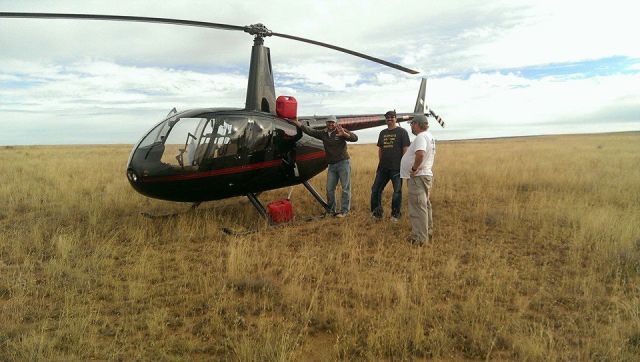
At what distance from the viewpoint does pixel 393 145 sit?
25.9ft

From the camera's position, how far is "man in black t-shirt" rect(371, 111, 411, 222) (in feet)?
25.7

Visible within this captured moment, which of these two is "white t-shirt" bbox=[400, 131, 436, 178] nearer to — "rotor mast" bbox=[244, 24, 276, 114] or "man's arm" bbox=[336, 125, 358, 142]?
"man's arm" bbox=[336, 125, 358, 142]

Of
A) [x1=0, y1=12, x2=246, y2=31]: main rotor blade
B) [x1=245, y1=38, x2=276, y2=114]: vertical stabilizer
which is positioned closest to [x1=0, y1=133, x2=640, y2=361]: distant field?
[x1=245, y1=38, x2=276, y2=114]: vertical stabilizer

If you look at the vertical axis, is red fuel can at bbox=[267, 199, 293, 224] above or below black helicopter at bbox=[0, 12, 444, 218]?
below

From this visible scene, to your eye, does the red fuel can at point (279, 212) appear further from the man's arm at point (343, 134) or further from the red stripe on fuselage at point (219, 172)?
the man's arm at point (343, 134)

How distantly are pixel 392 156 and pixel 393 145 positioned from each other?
23cm

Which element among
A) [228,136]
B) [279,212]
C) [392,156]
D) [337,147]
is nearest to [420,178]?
[392,156]

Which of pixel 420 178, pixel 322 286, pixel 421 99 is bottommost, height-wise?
pixel 322 286

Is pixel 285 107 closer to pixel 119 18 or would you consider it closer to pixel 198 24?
pixel 198 24

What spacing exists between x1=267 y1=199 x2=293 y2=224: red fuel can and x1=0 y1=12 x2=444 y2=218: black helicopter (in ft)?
0.58

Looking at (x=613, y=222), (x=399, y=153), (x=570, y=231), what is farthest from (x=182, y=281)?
(x=613, y=222)

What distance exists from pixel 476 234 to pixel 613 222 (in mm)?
2528

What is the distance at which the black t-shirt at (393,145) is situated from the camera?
7.82 m

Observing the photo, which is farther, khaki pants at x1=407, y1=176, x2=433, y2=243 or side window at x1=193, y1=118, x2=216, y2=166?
side window at x1=193, y1=118, x2=216, y2=166
